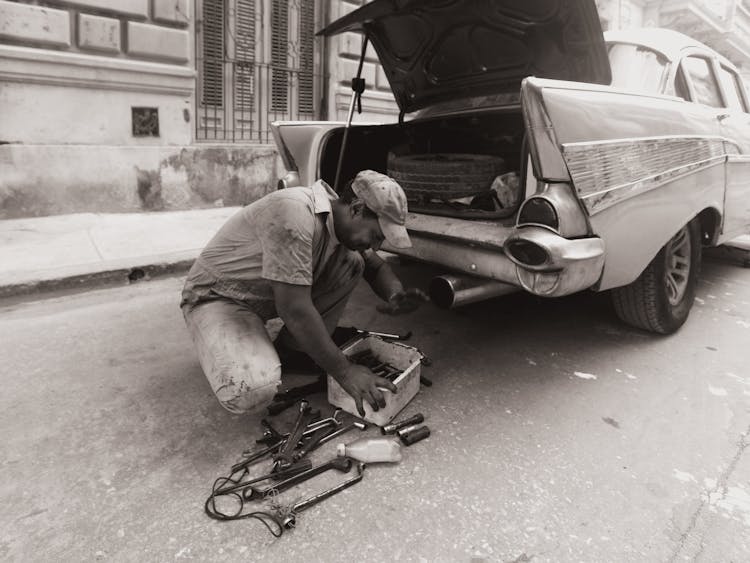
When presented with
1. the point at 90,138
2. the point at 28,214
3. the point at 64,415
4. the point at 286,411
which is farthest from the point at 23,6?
the point at 286,411

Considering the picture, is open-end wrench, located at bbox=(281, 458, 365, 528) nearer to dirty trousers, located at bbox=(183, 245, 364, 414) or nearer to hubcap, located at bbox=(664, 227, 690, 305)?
dirty trousers, located at bbox=(183, 245, 364, 414)

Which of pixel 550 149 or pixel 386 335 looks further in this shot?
pixel 386 335

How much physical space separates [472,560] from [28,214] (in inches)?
211

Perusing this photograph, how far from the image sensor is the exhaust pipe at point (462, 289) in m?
2.32

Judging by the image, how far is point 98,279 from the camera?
3.86 meters

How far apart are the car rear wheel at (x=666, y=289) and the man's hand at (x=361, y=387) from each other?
1.59 meters

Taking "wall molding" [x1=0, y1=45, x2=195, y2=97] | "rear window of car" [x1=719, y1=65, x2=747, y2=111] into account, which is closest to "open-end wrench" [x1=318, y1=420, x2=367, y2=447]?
"rear window of car" [x1=719, y1=65, x2=747, y2=111]

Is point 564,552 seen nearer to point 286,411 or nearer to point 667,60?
point 286,411

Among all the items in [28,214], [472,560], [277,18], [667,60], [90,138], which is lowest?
[472,560]

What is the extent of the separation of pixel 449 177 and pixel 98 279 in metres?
2.62

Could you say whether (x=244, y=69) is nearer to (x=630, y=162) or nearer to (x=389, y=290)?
(x=389, y=290)

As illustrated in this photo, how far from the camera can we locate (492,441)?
2.06m

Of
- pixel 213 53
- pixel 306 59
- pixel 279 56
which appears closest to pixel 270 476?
pixel 213 53

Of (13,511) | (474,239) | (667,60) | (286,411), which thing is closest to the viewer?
(13,511)
